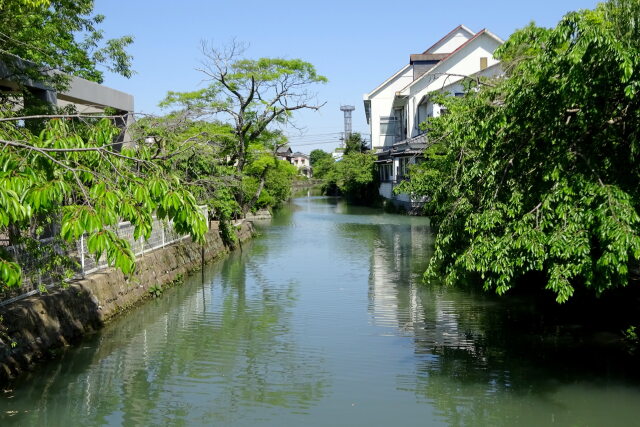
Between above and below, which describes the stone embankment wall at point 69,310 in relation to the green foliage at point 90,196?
below

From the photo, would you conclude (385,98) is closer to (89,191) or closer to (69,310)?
(69,310)

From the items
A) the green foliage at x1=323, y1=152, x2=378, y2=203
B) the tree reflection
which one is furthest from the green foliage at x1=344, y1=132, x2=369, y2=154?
the tree reflection

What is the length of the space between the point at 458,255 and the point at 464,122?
2.08 metres

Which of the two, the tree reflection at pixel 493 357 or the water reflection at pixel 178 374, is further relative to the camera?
the tree reflection at pixel 493 357

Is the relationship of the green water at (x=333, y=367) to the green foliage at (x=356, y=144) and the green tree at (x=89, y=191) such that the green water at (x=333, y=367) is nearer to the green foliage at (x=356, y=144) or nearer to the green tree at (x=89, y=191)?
the green tree at (x=89, y=191)

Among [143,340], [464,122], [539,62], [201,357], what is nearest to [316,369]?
[201,357]

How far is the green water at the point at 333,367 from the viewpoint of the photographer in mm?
8484

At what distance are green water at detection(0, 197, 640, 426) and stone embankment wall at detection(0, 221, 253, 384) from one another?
30 centimetres

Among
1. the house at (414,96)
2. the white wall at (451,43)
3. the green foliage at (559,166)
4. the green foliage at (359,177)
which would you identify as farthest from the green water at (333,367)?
the green foliage at (359,177)

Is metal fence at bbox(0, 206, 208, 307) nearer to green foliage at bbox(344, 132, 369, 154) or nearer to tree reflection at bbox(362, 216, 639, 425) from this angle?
tree reflection at bbox(362, 216, 639, 425)

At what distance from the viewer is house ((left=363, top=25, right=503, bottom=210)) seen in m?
40.0

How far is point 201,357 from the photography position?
432 inches

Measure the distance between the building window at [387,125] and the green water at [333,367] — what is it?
124 feet

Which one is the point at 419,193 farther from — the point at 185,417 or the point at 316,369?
the point at 185,417
